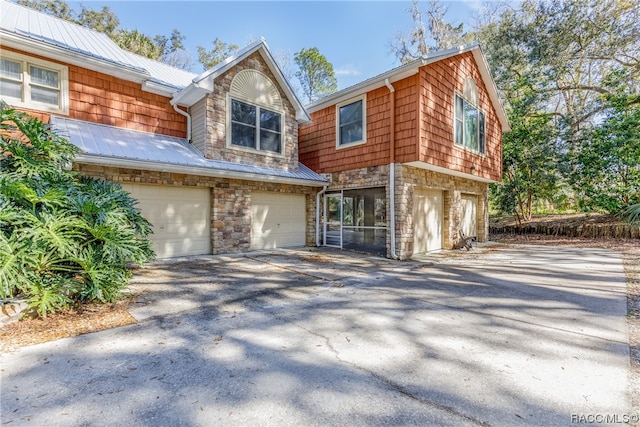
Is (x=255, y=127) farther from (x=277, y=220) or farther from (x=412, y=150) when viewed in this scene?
(x=412, y=150)

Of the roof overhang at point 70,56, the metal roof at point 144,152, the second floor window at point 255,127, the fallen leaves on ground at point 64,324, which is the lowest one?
the fallen leaves on ground at point 64,324

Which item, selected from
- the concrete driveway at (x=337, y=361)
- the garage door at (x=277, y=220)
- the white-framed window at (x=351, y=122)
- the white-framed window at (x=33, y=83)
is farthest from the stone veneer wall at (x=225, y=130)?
the concrete driveway at (x=337, y=361)

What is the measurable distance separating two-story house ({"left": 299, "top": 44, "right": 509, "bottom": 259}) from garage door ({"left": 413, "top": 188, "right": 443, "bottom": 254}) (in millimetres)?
33

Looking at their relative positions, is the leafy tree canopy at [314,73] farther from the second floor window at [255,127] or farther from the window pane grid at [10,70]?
the window pane grid at [10,70]

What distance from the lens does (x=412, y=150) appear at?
26.5ft

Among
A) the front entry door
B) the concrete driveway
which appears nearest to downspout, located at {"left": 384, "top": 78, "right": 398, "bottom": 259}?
the front entry door

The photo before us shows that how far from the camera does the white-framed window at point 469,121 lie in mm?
9789

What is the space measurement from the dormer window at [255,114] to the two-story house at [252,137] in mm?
37

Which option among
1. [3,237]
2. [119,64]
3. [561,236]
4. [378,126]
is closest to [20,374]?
[3,237]

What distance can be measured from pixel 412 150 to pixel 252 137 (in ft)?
15.9

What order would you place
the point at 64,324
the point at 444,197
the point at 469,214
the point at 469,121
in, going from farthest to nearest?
the point at 469,214 < the point at 444,197 < the point at 469,121 < the point at 64,324

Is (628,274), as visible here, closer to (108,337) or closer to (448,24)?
(108,337)

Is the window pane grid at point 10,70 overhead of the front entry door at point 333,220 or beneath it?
overhead

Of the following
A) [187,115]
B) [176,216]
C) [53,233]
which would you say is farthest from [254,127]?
[53,233]
